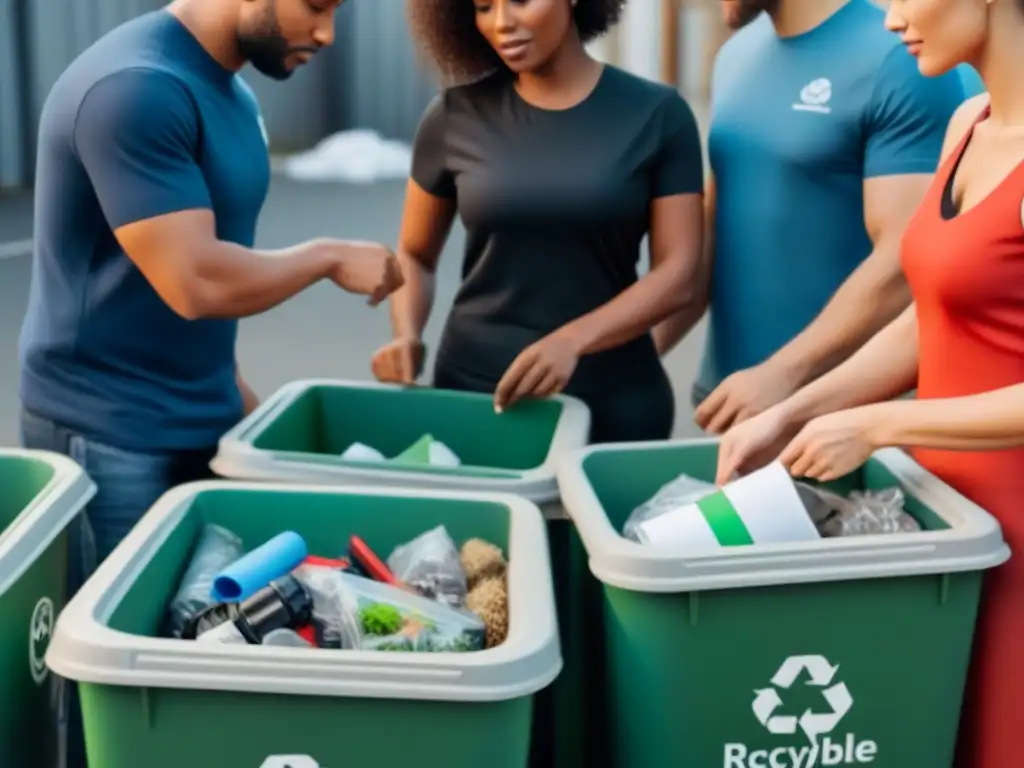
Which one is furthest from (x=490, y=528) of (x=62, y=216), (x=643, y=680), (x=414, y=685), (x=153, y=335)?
(x=62, y=216)

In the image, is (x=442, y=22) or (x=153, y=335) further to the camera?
(x=442, y=22)

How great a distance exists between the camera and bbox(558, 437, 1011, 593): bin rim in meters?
1.12

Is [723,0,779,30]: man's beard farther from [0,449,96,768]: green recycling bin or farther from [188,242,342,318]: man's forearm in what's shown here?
[0,449,96,768]: green recycling bin

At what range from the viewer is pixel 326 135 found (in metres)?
11.6

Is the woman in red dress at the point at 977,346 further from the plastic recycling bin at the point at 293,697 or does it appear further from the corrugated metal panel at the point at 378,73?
the corrugated metal panel at the point at 378,73

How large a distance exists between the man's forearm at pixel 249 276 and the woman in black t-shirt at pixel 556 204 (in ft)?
0.97

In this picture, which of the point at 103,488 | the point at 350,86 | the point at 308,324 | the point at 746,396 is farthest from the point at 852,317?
the point at 350,86

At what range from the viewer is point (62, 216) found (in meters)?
1.48

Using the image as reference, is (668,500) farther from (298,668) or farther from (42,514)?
(42,514)

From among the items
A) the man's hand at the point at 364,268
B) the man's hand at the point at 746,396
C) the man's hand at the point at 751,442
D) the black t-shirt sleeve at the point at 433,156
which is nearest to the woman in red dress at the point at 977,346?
the man's hand at the point at 751,442

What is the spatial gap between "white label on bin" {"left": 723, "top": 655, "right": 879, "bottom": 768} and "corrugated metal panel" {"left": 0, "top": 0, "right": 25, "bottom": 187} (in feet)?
25.3

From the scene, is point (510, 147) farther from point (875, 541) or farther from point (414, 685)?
point (414, 685)

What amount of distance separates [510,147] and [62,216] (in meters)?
0.61

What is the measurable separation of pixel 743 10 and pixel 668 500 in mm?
822
